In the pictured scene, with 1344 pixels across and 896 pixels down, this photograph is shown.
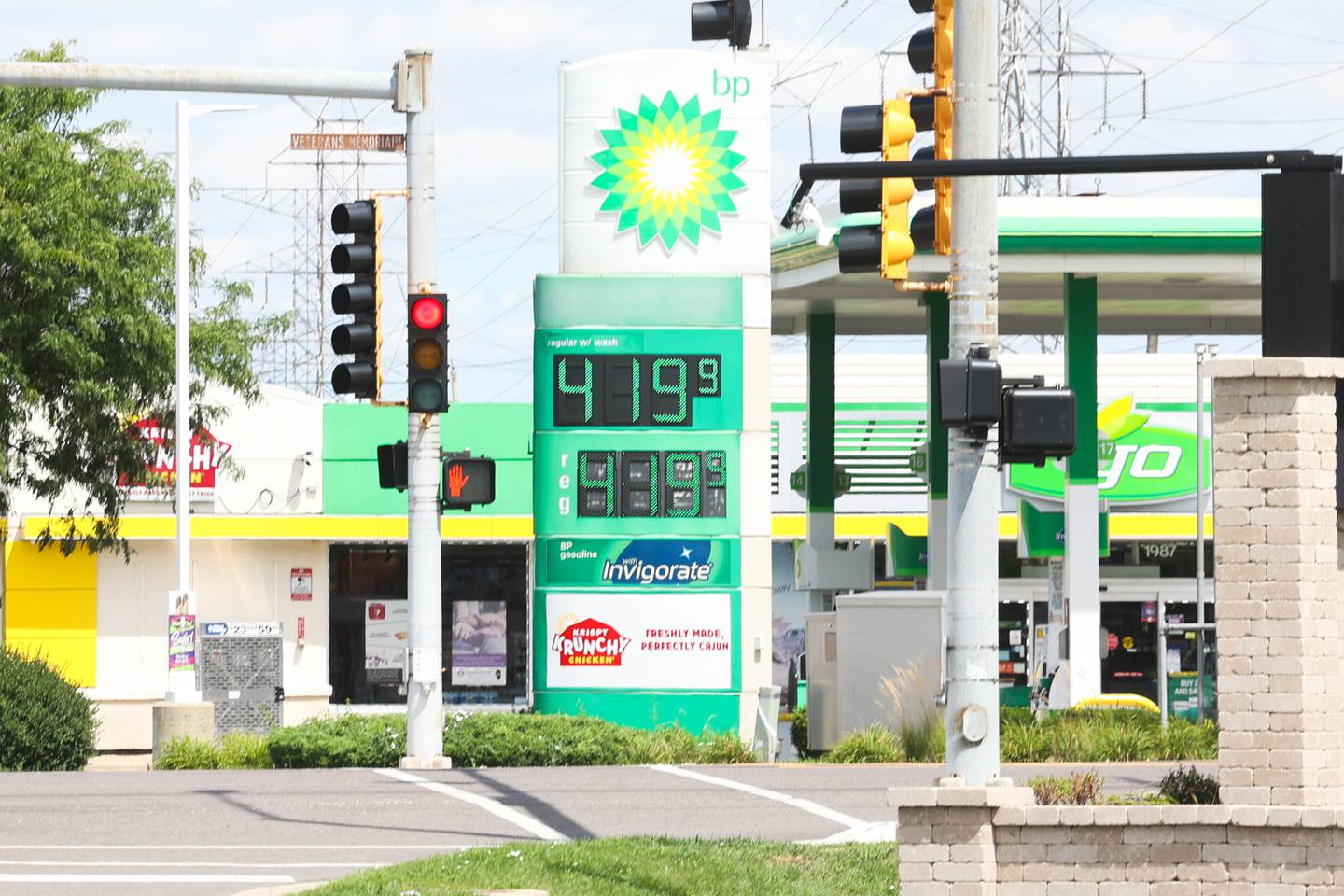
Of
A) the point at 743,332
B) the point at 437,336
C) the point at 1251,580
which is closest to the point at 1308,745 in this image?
the point at 1251,580

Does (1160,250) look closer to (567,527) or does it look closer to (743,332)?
(743,332)

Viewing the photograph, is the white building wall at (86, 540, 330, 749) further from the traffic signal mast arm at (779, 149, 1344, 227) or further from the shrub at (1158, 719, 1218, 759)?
the traffic signal mast arm at (779, 149, 1344, 227)

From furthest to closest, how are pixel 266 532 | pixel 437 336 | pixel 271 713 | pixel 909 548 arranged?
pixel 266 532
pixel 909 548
pixel 271 713
pixel 437 336

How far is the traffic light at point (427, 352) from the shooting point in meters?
17.8

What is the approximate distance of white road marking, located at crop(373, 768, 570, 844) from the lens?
15.1 metres

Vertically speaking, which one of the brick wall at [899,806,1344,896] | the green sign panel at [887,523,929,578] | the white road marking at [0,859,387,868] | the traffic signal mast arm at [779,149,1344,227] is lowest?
the white road marking at [0,859,387,868]

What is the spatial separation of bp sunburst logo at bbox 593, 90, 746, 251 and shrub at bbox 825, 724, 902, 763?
21.1ft

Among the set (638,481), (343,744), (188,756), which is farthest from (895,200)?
(188,756)

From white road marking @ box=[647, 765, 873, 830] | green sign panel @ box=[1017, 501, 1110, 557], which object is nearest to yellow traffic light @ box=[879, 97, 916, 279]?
white road marking @ box=[647, 765, 873, 830]

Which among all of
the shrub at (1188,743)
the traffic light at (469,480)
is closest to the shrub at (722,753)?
the shrub at (1188,743)

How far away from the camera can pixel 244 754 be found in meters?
21.8

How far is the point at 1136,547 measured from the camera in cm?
4128

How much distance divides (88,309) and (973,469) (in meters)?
17.5

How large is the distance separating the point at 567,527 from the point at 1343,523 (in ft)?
45.2
